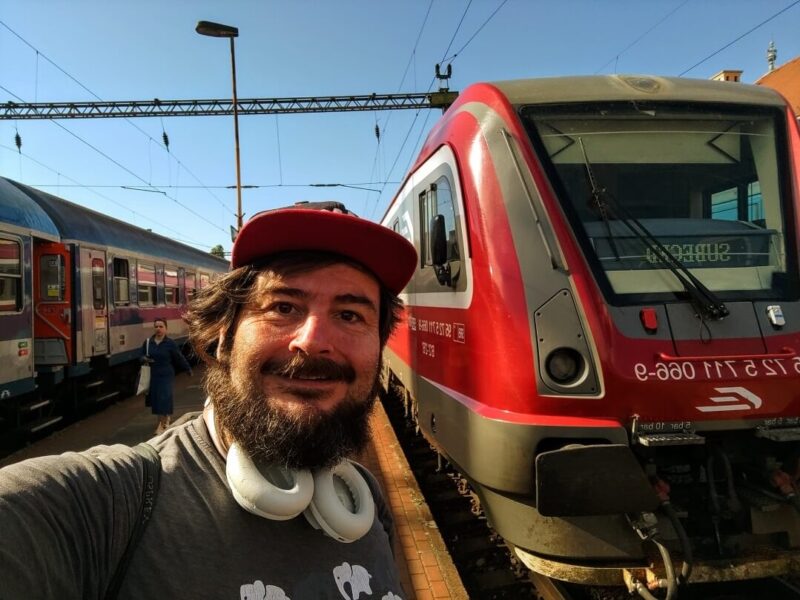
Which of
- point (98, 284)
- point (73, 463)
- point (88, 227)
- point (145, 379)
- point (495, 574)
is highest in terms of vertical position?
point (88, 227)

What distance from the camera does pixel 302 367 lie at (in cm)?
125

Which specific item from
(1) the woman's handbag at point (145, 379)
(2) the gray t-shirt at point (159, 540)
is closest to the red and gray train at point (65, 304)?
(1) the woman's handbag at point (145, 379)

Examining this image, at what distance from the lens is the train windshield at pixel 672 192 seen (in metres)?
3.04

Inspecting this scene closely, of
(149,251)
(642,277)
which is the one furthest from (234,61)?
(642,277)

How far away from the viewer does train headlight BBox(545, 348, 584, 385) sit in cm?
275

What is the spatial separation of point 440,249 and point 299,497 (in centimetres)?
270

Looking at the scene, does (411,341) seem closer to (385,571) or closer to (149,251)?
(385,571)

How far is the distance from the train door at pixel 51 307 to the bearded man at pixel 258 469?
8.35 metres

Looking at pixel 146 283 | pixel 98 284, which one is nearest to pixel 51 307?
pixel 98 284

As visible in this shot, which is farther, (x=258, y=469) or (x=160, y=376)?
(x=160, y=376)

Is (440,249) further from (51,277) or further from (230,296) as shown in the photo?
(51,277)

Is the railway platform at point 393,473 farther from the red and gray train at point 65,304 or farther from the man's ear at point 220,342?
the man's ear at point 220,342

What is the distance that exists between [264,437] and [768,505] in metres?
2.80

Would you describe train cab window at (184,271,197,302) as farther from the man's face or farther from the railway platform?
the man's face
